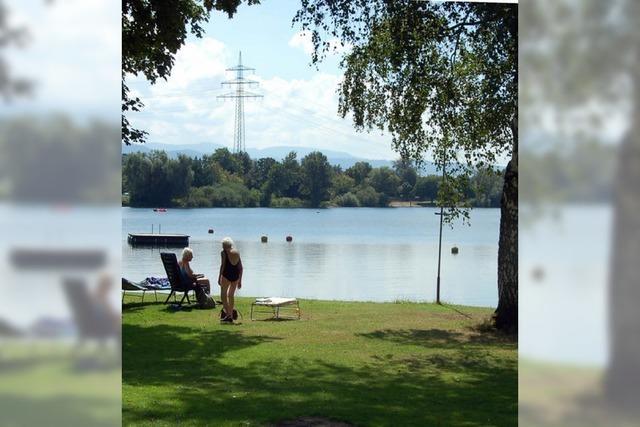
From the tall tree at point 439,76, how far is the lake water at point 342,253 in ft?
13.9

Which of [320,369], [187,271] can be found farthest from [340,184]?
[320,369]

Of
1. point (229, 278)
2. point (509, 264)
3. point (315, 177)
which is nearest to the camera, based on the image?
point (509, 264)

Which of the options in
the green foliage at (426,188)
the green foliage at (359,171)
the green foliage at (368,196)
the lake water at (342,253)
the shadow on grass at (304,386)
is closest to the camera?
the shadow on grass at (304,386)

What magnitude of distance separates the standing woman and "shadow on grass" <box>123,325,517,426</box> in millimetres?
953

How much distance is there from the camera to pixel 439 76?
305 inches

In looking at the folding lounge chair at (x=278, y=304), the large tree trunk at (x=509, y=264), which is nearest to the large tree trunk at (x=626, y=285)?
the large tree trunk at (x=509, y=264)

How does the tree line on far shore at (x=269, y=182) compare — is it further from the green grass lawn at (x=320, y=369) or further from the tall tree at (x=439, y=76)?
the tall tree at (x=439, y=76)

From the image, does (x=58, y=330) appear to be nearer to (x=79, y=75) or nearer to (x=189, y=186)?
(x=79, y=75)

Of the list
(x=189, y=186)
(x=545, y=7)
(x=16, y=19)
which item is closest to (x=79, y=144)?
(x=16, y=19)

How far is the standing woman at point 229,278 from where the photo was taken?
28.0ft

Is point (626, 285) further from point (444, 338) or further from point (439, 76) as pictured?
point (439, 76)

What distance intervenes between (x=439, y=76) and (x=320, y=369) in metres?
2.98

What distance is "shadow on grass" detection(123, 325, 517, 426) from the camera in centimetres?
460

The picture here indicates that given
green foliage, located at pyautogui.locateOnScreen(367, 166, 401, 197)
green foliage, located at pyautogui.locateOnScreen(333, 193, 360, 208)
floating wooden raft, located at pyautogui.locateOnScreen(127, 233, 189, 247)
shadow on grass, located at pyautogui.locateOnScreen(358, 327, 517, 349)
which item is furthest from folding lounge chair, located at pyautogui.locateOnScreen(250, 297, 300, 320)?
floating wooden raft, located at pyautogui.locateOnScreen(127, 233, 189, 247)
